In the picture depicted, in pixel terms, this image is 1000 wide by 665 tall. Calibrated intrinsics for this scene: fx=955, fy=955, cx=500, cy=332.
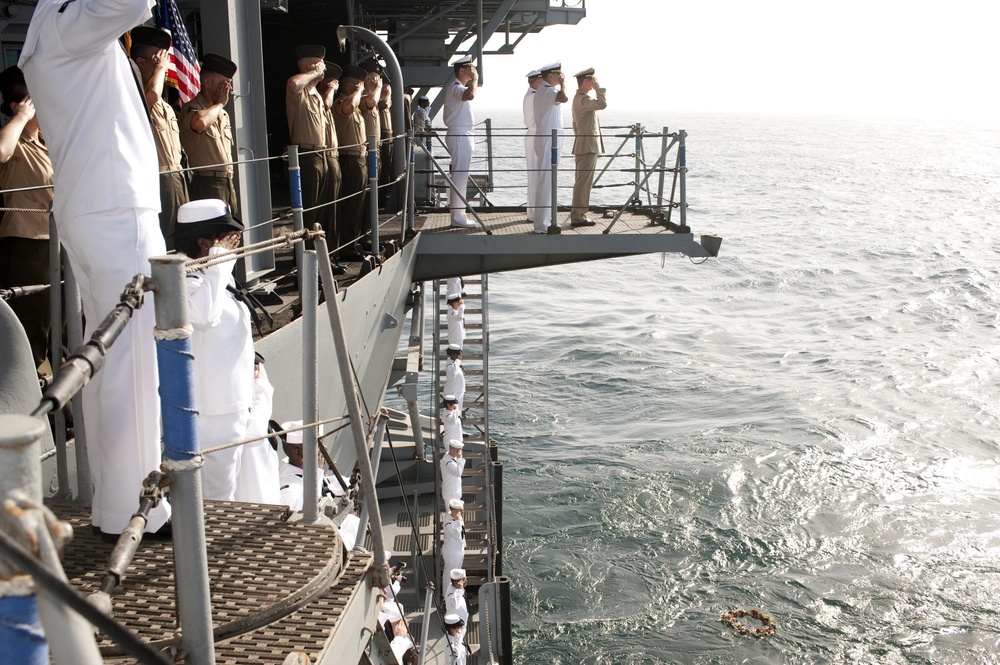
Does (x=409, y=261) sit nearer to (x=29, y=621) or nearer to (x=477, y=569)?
(x=477, y=569)

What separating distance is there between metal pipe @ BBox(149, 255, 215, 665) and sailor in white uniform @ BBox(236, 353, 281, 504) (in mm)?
1571

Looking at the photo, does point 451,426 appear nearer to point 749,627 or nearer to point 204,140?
point 749,627

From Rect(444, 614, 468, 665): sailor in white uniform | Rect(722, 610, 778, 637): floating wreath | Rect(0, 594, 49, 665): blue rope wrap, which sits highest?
Rect(0, 594, 49, 665): blue rope wrap

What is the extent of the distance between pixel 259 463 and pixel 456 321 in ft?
32.7

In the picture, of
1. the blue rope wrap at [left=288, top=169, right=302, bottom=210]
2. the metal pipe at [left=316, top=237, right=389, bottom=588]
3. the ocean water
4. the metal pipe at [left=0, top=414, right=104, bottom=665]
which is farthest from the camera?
the ocean water

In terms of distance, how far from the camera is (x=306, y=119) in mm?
7176

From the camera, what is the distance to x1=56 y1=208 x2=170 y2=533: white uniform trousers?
2.70 meters

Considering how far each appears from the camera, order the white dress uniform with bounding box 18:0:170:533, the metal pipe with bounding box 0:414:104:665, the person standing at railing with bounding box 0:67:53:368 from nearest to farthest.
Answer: the metal pipe with bounding box 0:414:104:665 < the white dress uniform with bounding box 18:0:170:533 < the person standing at railing with bounding box 0:67:53:368

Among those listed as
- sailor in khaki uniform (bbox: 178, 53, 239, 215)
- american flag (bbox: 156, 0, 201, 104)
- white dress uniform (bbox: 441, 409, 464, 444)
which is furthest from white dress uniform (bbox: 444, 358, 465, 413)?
american flag (bbox: 156, 0, 201, 104)

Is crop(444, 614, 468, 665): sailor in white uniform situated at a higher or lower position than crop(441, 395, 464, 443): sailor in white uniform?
lower

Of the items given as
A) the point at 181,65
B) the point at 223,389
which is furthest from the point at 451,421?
the point at 223,389

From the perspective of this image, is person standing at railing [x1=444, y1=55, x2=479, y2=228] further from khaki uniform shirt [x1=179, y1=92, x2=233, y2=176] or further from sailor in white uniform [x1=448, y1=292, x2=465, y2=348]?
khaki uniform shirt [x1=179, y1=92, x2=233, y2=176]

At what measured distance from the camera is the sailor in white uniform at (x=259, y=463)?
11.6 feet

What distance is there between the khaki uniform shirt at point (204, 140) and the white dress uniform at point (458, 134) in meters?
5.10
